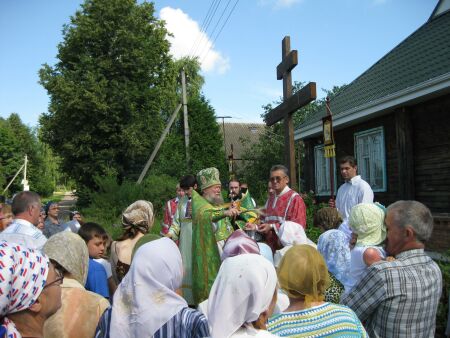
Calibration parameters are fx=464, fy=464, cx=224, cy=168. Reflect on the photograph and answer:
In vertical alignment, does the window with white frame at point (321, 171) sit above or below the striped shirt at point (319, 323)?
above

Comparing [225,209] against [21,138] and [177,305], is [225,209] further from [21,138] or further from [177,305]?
[21,138]

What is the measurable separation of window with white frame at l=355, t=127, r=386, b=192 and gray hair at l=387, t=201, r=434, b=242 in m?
9.23

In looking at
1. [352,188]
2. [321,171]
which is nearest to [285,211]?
[352,188]

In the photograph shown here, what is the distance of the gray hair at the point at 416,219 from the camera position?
2.62 metres

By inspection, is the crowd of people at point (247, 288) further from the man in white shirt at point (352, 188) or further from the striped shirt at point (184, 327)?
the man in white shirt at point (352, 188)

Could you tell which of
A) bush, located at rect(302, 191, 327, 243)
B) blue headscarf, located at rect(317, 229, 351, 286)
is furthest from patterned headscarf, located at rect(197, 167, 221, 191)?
bush, located at rect(302, 191, 327, 243)

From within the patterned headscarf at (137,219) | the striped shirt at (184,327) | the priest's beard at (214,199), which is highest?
the priest's beard at (214,199)

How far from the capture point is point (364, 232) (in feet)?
10.5

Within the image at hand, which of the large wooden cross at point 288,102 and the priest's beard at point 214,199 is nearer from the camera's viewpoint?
the priest's beard at point 214,199

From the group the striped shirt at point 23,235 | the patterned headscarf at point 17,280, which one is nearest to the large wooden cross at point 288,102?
the striped shirt at point 23,235

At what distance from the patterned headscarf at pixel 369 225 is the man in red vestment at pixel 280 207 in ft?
5.61

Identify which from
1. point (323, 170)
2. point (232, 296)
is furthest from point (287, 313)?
point (323, 170)

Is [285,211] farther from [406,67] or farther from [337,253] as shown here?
[406,67]

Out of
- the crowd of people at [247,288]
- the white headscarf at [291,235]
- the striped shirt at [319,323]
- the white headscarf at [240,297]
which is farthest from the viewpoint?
the white headscarf at [291,235]
